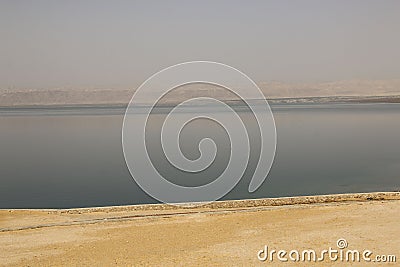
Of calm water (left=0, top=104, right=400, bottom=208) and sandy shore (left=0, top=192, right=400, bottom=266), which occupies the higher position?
sandy shore (left=0, top=192, right=400, bottom=266)

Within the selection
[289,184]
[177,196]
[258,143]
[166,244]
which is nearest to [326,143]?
[258,143]

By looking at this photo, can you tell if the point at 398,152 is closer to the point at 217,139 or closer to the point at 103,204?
the point at 217,139

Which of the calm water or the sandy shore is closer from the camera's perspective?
the sandy shore

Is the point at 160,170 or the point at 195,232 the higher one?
the point at 195,232

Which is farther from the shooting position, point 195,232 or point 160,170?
point 160,170

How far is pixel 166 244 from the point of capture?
427 inches

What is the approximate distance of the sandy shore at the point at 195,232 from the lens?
991 centimetres

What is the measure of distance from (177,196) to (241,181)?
13.6 ft

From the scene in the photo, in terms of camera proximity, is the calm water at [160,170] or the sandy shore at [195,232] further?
the calm water at [160,170]

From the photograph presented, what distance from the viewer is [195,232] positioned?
11828 mm

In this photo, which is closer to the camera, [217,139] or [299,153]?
[299,153]

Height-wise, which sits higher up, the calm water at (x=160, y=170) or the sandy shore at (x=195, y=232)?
the sandy shore at (x=195, y=232)

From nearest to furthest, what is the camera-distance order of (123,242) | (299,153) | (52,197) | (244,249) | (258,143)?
(244,249)
(123,242)
(52,197)
(299,153)
(258,143)

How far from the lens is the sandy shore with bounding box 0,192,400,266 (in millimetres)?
9906
